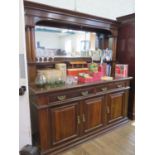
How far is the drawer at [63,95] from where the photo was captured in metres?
1.71

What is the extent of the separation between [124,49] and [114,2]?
3.32 ft

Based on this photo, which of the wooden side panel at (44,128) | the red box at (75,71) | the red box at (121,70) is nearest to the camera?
the wooden side panel at (44,128)

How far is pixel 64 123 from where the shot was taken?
5.98 feet

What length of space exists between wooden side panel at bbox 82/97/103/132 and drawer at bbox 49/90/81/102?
0.22 meters

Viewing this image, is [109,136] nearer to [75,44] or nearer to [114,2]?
[75,44]

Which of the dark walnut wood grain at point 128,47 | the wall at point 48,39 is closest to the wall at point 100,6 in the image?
the dark walnut wood grain at point 128,47

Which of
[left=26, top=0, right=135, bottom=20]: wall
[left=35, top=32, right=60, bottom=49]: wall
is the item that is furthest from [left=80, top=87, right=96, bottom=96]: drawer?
[left=26, top=0, right=135, bottom=20]: wall

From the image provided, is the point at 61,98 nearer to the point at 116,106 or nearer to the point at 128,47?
the point at 116,106

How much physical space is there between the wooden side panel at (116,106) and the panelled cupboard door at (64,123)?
2.18 ft

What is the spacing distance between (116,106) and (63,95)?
1.09m

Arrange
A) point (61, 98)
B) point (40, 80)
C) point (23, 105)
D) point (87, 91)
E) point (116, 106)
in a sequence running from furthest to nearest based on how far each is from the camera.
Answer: point (116, 106) → point (87, 91) → point (40, 80) → point (61, 98) → point (23, 105)

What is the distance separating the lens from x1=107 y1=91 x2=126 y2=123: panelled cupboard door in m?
2.30

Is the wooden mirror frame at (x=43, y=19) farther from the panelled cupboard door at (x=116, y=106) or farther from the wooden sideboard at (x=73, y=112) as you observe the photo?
the panelled cupboard door at (x=116, y=106)

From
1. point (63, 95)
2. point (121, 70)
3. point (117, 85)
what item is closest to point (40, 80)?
point (63, 95)
